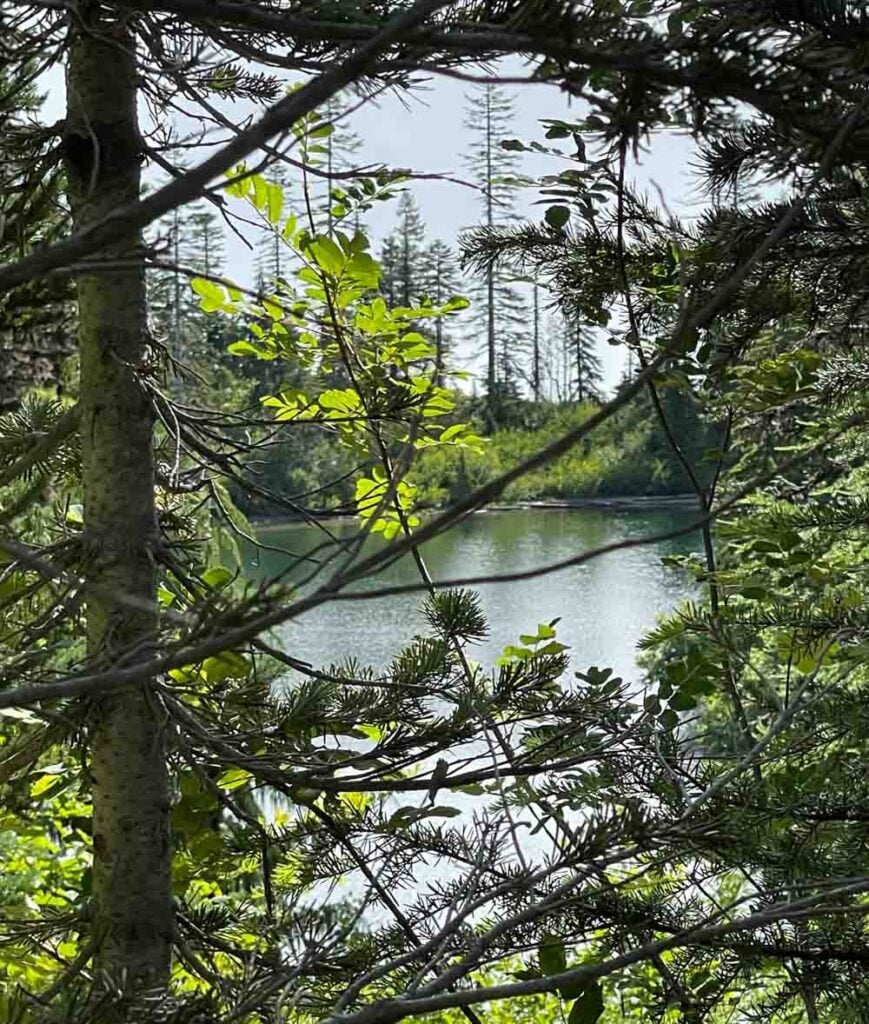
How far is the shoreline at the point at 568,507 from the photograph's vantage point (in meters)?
1.12

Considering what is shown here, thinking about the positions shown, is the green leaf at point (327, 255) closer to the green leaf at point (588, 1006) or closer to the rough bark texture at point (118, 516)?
the rough bark texture at point (118, 516)

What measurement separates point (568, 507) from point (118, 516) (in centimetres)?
72

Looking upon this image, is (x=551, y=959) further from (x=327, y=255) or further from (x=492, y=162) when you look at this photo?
(x=492, y=162)

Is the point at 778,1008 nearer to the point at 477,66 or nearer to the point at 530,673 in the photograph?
the point at 530,673

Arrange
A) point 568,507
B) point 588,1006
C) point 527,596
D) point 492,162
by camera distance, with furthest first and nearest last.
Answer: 1. point 527,596
2. point 492,162
3. point 568,507
4. point 588,1006

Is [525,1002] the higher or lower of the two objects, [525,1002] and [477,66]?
the lower

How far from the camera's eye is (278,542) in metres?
14.9

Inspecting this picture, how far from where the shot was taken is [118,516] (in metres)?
1.23

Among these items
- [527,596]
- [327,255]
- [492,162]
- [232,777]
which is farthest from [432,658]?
[527,596]

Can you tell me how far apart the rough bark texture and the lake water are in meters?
6.20

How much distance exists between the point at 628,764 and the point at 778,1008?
394mm

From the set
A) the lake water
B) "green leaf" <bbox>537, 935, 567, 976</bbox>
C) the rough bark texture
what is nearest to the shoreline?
the rough bark texture

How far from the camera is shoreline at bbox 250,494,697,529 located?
3.67 ft

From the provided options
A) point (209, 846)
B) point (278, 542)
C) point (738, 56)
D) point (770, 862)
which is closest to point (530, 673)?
point (770, 862)
